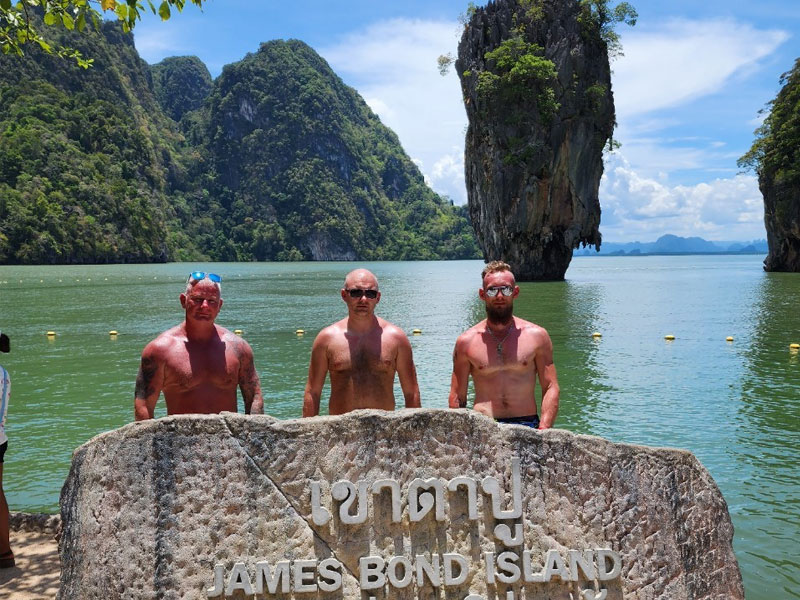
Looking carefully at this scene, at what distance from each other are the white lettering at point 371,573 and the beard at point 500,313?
5.35ft

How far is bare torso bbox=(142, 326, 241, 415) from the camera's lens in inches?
151

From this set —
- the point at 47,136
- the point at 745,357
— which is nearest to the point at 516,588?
the point at 745,357

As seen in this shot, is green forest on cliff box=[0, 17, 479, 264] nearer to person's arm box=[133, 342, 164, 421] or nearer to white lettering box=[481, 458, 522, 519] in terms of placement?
person's arm box=[133, 342, 164, 421]

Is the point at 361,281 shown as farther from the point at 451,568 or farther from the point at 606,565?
the point at 606,565

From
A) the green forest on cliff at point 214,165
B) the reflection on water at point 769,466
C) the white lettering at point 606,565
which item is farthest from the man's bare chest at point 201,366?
the green forest on cliff at point 214,165

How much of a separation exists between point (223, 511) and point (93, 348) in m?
14.7

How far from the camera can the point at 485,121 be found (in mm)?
43156

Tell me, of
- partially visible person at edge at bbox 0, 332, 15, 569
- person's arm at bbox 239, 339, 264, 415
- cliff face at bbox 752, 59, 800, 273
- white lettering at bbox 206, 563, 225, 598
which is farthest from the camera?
cliff face at bbox 752, 59, 800, 273

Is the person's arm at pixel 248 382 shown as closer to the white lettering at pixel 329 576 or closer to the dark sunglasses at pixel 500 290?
the white lettering at pixel 329 576

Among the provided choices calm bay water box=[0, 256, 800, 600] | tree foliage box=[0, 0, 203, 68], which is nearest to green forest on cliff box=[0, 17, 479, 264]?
calm bay water box=[0, 256, 800, 600]

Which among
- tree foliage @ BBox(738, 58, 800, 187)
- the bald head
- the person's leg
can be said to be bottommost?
the person's leg

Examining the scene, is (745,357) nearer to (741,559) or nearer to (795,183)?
(741,559)

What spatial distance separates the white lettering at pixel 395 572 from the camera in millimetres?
3135

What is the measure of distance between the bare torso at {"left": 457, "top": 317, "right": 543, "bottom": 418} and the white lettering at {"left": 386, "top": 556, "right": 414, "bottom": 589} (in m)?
1.28
